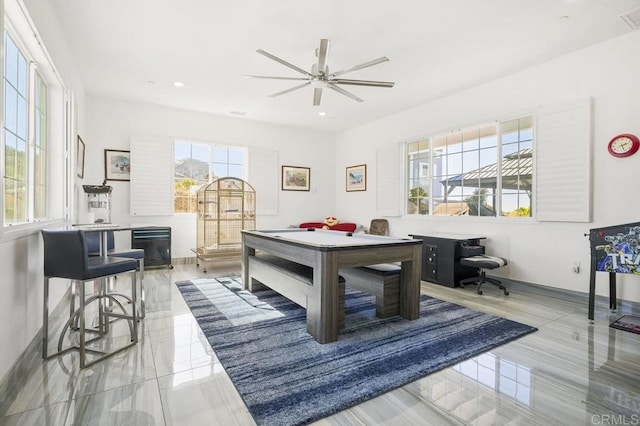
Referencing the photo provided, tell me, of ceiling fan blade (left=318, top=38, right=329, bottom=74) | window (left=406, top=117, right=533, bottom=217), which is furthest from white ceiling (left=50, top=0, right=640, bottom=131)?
window (left=406, top=117, right=533, bottom=217)

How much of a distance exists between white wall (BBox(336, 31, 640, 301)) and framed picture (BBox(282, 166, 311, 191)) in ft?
9.85

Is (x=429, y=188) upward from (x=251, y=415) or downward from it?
upward

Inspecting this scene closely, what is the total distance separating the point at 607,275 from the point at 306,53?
426cm

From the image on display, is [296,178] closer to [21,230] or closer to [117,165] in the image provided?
[117,165]

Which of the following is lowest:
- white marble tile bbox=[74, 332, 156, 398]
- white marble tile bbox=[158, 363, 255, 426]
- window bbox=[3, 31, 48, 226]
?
white marble tile bbox=[158, 363, 255, 426]

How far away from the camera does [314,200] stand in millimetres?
7691

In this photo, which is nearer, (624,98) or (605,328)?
(605,328)

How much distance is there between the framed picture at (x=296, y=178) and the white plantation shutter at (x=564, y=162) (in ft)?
15.3

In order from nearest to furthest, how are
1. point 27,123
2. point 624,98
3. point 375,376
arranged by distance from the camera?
1. point 375,376
2. point 27,123
3. point 624,98

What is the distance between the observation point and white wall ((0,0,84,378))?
1854 mm

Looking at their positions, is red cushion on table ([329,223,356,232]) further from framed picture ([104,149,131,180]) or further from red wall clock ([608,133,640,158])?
red wall clock ([608,133,640,158])

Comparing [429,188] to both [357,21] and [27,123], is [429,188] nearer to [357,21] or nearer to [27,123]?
[357,21]

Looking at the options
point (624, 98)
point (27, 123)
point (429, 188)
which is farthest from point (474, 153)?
point (27, 123)

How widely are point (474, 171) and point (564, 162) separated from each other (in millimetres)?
1278
